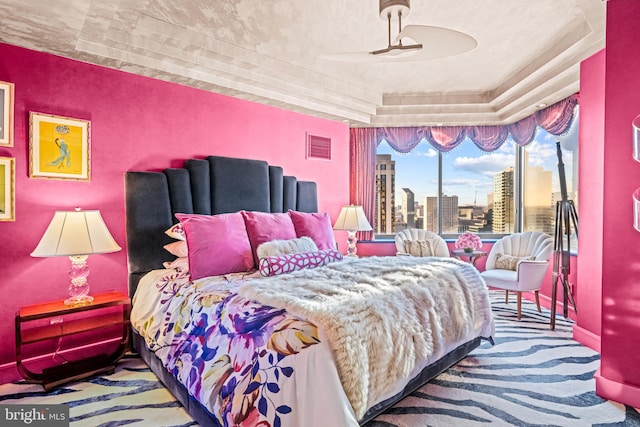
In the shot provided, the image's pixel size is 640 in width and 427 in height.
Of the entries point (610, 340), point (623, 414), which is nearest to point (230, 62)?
point (610, 340)

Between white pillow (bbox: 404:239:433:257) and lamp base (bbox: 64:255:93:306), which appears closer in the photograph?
lamp base (bbox: 64:255:93:306)

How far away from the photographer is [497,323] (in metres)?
3.61

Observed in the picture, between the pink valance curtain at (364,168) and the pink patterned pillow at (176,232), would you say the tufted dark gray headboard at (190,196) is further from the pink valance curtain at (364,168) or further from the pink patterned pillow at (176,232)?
the pink valance curtain at (364,168)

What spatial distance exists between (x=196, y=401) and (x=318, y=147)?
3.38 metres

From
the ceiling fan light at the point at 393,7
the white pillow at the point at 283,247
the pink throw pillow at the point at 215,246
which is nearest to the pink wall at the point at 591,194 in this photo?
the ceiling fan light at the point at 393,7

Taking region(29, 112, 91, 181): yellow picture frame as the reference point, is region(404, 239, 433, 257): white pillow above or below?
below

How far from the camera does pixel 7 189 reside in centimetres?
246

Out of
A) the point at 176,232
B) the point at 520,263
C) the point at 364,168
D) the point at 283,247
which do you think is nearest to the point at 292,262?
the point at 283,247

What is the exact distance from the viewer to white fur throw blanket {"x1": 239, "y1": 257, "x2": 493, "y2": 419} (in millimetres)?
1582

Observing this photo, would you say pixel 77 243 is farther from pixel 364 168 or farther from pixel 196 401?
pixel 364 168

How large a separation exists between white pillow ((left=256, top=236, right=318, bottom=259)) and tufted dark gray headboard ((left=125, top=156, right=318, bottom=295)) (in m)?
0.86

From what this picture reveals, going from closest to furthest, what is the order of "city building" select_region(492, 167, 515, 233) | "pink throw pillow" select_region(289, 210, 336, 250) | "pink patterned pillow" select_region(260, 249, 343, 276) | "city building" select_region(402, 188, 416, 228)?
"pink patterned pillow" select_region(260, 249, 343, 276)
"pink throw pillow" select_region(289, 210, 336, 250)
"city building" select_region(492, 167, 515, 233)
"city building" select_region(402, 188, 416, 228)

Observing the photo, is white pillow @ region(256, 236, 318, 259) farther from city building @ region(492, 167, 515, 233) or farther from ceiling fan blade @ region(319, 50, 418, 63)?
city building @ region(492, 167, 515, 233)

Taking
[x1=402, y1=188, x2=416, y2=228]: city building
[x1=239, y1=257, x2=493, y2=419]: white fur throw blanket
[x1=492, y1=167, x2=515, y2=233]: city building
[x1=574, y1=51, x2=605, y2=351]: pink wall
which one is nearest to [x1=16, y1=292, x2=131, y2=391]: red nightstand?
[x1=239, y1=257, x2=493, y2=419]: white fur throw blanket
